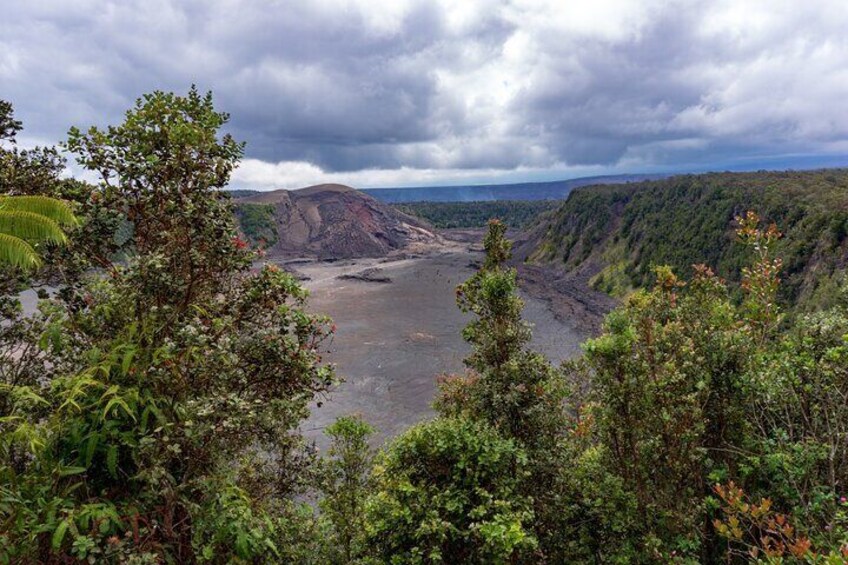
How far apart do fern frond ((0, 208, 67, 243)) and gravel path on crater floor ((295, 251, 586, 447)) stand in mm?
10174

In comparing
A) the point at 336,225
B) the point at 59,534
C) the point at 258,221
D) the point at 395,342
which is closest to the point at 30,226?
the point at 59,534

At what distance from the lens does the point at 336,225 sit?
17250 centimetres

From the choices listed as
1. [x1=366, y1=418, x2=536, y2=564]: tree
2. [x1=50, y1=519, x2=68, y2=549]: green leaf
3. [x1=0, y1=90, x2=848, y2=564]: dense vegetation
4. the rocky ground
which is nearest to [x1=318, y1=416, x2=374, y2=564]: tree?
[x1=0, y1=90, x2=848, y2=564]: dense vegetation

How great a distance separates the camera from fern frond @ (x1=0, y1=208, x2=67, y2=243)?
7.18 metres

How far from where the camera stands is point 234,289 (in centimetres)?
864

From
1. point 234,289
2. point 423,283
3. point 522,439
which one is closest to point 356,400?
point 522,439

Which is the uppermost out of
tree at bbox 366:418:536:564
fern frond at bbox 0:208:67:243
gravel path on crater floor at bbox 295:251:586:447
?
fern frond at bbox 0:208:67:243

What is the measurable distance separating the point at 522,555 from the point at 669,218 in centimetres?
9942

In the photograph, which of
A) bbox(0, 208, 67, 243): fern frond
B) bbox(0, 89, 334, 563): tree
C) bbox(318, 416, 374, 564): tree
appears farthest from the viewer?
bbox(318, 416, 374, 564): tree

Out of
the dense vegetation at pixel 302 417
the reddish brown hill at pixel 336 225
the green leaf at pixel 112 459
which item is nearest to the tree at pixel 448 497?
the dense vegetation at pixel 302 417

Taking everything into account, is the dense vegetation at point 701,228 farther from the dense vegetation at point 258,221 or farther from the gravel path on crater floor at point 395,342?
the dense vegetation at point 258,221

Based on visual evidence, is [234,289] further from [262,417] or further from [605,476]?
[605,476]

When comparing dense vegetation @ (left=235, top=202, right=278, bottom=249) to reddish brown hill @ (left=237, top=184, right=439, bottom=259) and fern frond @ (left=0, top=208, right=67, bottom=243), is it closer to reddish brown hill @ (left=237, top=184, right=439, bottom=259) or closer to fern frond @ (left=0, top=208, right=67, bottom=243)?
reddish brown hill @ (left=237, top=184, right=439, bottom=259)

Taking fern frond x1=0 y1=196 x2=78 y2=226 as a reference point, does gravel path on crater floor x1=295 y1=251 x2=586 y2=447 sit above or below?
below
